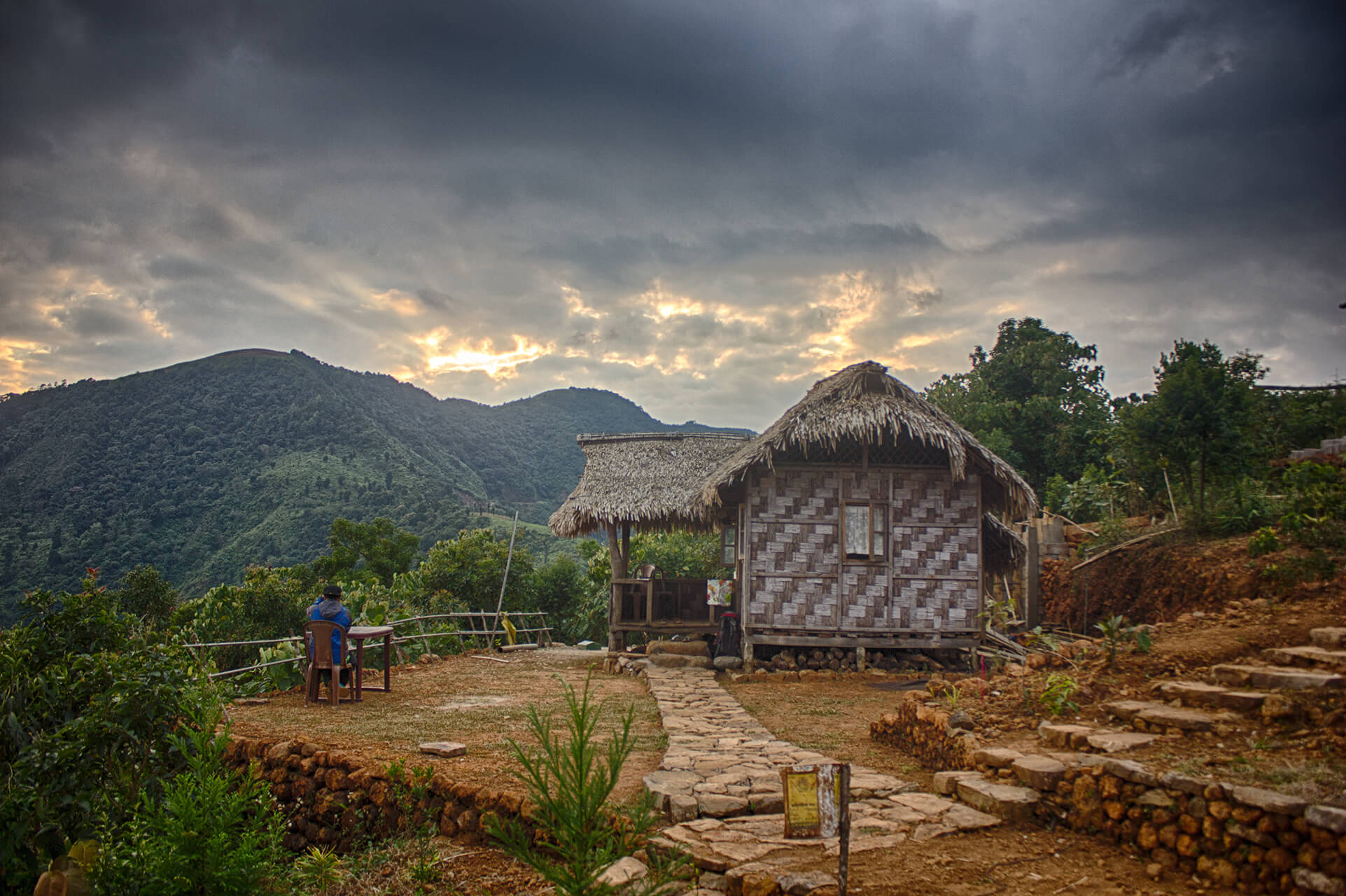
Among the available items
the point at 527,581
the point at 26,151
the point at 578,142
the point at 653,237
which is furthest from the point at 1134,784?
the point at 26,151

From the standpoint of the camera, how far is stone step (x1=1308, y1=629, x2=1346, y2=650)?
533cm

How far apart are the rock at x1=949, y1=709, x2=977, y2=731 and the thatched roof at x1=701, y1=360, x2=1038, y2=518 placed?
5263 millimetres

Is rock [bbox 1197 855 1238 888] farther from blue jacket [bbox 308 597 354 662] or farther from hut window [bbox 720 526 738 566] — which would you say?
hut window [bbox 720 526 738 566]

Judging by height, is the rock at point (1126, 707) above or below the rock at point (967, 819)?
above

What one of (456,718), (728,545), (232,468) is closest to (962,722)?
(456,718)

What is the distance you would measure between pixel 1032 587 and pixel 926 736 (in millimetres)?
9672

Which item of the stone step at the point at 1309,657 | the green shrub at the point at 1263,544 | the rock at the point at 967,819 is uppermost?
the green shrub at the point at 1263,544

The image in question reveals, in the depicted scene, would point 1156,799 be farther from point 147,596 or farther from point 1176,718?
point 147,596

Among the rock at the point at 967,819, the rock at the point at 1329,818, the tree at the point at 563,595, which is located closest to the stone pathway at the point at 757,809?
the rock at the point at 967,819

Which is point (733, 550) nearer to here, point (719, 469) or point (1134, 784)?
point (719, 469)

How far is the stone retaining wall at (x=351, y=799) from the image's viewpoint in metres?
4.95

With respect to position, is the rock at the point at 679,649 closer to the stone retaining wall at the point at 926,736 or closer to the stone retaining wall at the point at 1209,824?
the stone retaining wall at the point at 926,736

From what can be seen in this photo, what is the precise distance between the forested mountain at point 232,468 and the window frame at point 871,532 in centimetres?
2583

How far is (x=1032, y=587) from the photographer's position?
14227 millimetres
